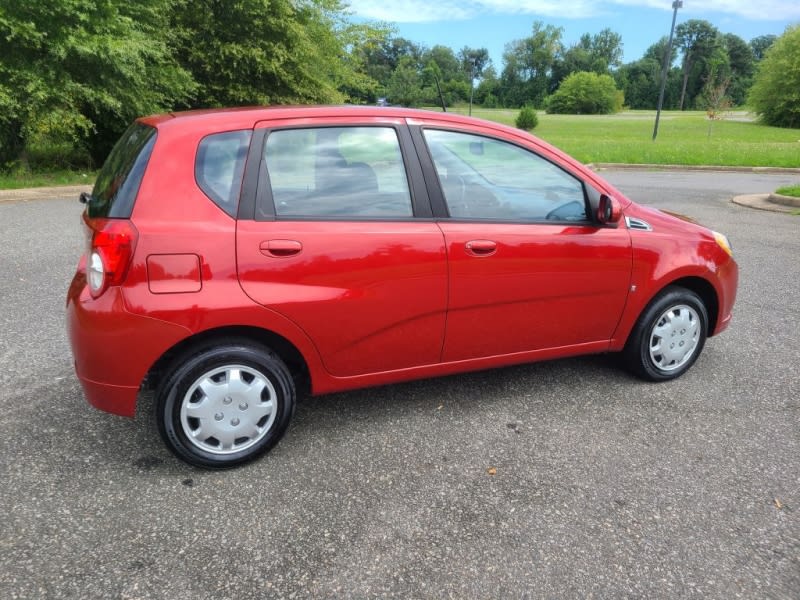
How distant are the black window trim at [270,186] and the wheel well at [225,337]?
53cm

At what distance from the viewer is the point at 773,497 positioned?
2.63 metres

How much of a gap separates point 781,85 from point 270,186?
59.4 m

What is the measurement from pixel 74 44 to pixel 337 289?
10.4 metres

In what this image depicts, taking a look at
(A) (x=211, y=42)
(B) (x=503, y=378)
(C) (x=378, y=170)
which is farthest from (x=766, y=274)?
(A) (x=211, y=42)

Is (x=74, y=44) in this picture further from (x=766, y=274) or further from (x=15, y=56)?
(x=766, y=274)

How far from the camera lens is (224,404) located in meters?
2.71

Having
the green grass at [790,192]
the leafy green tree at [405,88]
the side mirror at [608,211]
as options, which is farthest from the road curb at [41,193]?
the leafy green tree at [405,88]

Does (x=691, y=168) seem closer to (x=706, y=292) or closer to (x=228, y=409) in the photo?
(x=706, y=292)

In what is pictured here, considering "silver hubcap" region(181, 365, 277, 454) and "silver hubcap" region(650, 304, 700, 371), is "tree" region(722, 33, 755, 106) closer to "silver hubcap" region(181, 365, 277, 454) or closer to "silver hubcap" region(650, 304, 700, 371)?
"silver hubcap" region(650, 304, 700, 371)

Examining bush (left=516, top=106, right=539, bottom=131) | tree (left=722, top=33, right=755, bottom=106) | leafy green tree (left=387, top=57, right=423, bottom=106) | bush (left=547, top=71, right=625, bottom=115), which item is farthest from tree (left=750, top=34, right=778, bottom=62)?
bush (left=516, top=106, right=539, bottom=131)

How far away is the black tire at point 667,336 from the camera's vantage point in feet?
11.9

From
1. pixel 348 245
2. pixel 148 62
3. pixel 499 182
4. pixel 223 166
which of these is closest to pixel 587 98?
pixel 148 62

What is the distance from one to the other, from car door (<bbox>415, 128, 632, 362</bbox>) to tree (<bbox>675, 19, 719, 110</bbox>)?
11284 cm

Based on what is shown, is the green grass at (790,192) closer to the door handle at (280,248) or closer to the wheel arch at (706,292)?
the wheel arch at (706,292)
